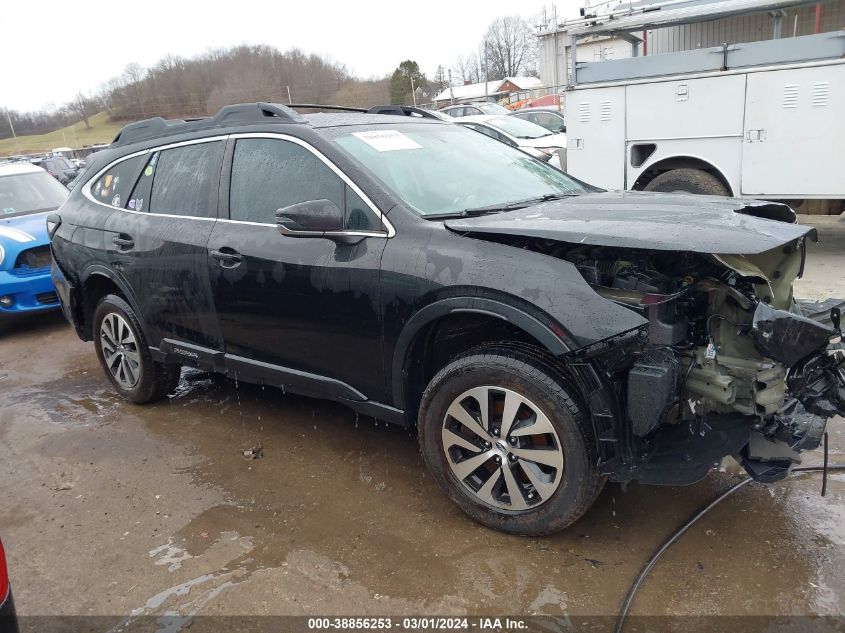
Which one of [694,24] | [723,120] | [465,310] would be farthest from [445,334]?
[694,24]

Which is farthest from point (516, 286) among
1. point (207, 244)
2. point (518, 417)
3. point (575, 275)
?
point (207, 244)

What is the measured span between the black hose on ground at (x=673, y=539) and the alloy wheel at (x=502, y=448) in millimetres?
466

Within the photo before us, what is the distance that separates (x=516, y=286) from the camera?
2.61 metres

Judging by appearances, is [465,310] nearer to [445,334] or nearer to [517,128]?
[445,334]

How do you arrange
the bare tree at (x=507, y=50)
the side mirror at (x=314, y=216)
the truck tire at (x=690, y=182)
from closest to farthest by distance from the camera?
the side mirror at (x=314, y=216)
the truck tire at (x=690, y=182)
the bare tree at (x=507, y=50)

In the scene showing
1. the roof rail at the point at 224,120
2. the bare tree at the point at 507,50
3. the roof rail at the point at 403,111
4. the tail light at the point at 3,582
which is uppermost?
the bare tree at the point at 507,50

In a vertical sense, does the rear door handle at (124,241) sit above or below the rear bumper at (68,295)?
above

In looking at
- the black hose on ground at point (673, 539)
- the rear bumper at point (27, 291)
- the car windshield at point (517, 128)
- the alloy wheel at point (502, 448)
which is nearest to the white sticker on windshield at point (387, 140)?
the alloy wheel at point (502, 448)

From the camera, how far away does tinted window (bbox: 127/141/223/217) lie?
12.6ft

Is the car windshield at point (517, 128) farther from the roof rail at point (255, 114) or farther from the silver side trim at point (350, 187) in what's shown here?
the silver side trim at point (350, 187)

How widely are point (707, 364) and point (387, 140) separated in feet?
6.59

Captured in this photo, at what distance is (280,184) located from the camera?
349cm

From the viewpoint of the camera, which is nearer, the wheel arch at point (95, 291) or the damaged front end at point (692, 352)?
the damaged front end at point (692, 352)

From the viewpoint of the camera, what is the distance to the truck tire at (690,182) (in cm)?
713
